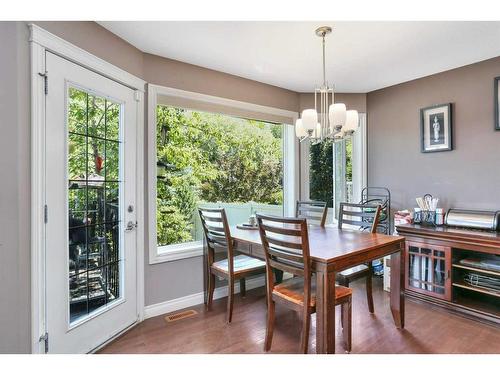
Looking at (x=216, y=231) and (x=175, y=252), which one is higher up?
(x=216, y=231)

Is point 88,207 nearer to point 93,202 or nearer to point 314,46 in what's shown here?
point 93,202

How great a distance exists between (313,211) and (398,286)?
119 cm

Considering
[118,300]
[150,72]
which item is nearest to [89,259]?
[118,300]

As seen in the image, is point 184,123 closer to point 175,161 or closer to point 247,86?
point 175,161

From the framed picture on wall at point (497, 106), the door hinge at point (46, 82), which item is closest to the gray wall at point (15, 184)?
the door hinge at point (46, 82)

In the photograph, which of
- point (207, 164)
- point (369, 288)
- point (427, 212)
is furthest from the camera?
point (207, 164)

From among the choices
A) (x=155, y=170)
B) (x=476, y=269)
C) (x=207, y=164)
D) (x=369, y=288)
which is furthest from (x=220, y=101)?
(x=476, y=269)

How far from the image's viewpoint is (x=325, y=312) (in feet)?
5.79

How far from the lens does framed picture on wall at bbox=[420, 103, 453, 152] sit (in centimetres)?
310

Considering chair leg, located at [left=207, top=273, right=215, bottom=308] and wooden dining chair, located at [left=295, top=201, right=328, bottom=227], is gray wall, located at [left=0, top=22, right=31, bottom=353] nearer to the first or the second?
chair leg, located at [left=207, top=273, right=215, bottom=308]
